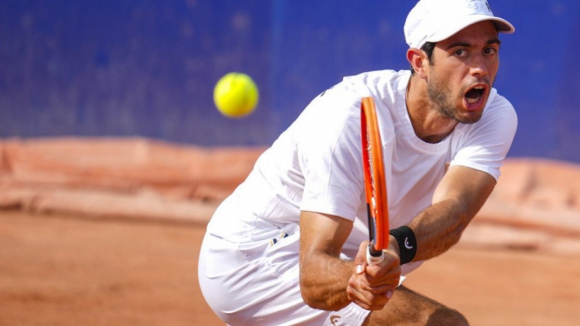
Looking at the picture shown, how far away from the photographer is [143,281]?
229 inches

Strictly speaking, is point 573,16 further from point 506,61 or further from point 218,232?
point 218,232

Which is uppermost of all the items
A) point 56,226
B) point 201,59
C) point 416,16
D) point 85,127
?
point 416,16

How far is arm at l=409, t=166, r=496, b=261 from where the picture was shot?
254 cm

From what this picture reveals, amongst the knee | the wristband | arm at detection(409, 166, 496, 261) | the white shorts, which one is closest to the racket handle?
the wristband

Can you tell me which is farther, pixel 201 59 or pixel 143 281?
pixel 201 59

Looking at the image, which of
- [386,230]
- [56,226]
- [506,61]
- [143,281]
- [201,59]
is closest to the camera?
[386,230]

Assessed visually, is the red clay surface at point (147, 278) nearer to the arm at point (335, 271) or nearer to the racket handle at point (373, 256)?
the arm at point (335, 271)

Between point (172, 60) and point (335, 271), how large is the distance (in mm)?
6343

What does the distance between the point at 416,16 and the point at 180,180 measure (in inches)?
229

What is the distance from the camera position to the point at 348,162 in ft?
8.50

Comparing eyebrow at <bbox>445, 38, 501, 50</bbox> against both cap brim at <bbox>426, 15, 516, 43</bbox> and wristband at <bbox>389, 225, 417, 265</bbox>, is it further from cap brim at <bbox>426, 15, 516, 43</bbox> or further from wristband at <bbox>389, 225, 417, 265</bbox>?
wristband at <bbox>389, 225, 417, 265</bbox>

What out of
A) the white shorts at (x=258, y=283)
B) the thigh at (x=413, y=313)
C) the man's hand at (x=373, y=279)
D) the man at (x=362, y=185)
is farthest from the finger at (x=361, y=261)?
the white shorts at (x=258, y=283)

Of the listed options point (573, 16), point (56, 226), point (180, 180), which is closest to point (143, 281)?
point (56, 226)

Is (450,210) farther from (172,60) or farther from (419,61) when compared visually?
(172,60)
